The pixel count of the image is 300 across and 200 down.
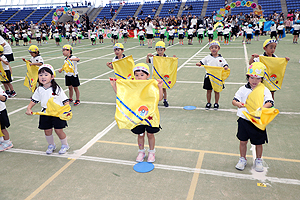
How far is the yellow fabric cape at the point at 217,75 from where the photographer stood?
6496 mm

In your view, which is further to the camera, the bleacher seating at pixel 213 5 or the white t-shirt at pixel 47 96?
the bleacher seating at pixel 213 5

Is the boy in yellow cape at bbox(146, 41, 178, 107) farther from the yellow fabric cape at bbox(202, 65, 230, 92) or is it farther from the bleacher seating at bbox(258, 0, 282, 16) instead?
the bleacher seating at bbox(258, 0, 282, 16)

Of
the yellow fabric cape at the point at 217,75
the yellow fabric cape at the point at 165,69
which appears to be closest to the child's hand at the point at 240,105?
the yellow fabric cape at the point at 217,75

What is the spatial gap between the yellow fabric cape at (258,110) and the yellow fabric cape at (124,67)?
4.03m

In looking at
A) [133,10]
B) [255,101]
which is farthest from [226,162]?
[133,10]

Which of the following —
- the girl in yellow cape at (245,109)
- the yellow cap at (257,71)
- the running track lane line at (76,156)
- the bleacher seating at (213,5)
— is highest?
the bleacher seating at (213,5)

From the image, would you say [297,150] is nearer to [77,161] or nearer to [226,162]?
[226,162]

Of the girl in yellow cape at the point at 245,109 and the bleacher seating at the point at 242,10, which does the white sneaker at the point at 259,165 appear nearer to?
the girl in yellow cape at the point at 245,109

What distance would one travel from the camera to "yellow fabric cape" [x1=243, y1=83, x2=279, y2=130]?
3.40 meters

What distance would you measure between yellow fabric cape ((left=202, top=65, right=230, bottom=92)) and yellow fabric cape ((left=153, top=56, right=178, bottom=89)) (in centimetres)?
102

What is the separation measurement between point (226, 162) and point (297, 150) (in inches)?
57.6

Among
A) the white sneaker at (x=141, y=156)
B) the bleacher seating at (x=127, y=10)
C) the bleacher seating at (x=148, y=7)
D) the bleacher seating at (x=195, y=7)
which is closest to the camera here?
the white sneaker at (x=141, y=156)

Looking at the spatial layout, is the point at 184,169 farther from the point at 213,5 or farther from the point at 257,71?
the point at 213,5

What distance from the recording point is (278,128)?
217 inches
